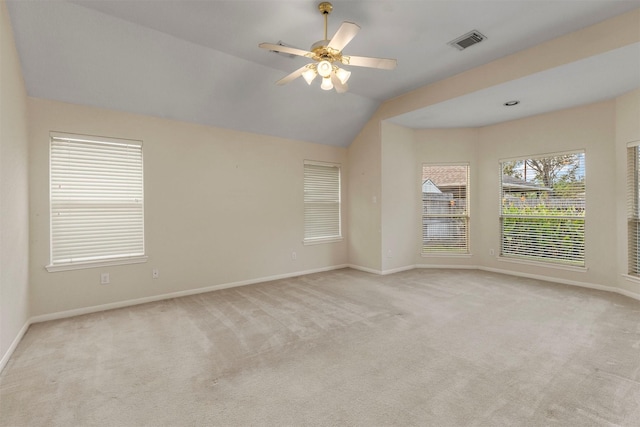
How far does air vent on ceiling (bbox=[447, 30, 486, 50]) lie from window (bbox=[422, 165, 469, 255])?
2795mm

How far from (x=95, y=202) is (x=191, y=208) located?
1.10 m

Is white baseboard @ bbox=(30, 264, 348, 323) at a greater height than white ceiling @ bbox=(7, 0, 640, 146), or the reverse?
white ceiling @ bbox=(7, 0, 640, 146)

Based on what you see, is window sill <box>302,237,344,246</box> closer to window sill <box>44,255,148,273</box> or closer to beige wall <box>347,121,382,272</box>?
beige wall <box>347,121,382,272</box>

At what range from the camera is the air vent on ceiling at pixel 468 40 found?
3.19 meters

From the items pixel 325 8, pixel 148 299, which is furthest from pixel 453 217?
pixel 148 299

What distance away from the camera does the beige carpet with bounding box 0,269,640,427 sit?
6.03 ft

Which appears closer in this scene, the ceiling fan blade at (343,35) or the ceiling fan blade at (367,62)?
the ceiling fan blade at (343,35)

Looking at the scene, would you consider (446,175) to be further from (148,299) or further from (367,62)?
(148,299)

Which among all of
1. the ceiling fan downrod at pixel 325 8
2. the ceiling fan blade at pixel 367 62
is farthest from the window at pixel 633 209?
the ceiling fan downrod at pixel 325 8

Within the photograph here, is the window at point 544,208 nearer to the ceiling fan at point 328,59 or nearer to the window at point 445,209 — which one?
the window at point 445,209

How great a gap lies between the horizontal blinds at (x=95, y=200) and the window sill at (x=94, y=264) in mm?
50

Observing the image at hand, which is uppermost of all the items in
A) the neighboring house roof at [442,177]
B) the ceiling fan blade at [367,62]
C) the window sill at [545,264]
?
the ceiling fan blade at [367,62]

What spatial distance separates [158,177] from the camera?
13.3 ft

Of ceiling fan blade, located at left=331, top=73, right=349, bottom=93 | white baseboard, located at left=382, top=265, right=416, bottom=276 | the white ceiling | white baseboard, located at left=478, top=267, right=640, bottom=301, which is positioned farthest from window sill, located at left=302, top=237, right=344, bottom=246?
ceiling fan blade, located at left=331, top=73, right=349, bottom=93
